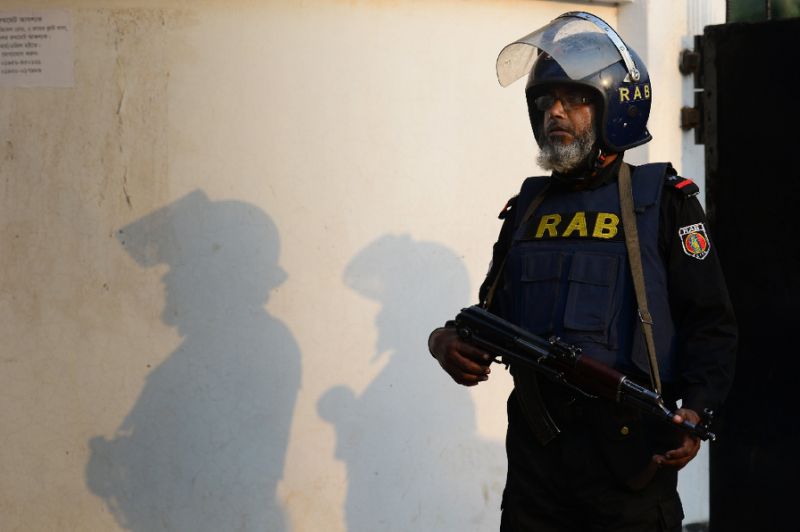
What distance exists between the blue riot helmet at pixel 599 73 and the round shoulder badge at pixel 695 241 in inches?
13.6

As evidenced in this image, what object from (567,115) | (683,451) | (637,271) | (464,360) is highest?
(567,115)

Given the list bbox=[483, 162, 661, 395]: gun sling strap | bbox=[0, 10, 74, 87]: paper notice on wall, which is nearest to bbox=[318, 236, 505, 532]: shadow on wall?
bbox=[0, 10, 74, 87]: paper notice on wall

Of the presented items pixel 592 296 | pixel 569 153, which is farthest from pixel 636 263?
pixel 569 153

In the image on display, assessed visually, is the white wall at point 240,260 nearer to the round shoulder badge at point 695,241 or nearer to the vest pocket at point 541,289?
the vest pocket at point 541,289

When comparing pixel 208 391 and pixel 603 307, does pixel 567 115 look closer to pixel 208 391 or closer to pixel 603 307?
pixel 603 307

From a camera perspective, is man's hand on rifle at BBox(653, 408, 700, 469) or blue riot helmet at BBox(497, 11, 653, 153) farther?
blue riot helmet at BBox(497, 11, 653, 153)

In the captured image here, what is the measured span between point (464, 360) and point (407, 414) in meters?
1.89

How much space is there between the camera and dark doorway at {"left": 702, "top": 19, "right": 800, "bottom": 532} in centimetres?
509

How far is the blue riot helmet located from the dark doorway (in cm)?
181

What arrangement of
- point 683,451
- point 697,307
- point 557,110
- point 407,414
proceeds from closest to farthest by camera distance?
point 683,451 → point 697,307 → point 557,110 → point 407,414

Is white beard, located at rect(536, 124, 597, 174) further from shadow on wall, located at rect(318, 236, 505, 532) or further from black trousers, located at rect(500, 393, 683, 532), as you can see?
shadow on wall, located at rect(318, 236, 505, 532)

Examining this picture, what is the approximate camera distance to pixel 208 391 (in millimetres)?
4984

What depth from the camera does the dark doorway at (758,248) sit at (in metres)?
5.09

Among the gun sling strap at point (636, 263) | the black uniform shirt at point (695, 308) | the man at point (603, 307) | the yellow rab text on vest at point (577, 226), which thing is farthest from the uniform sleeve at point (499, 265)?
the black uniform shirt at point (695, 308)
